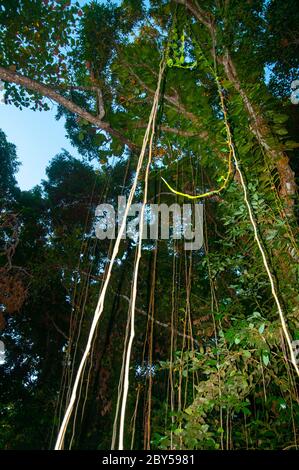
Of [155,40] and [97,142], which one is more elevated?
[155,40]

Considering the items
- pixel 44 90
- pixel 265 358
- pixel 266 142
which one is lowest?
pixel 265 358

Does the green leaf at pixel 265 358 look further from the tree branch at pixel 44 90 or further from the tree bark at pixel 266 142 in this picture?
the tree branch at pixel 44 90

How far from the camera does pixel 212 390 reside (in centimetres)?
156

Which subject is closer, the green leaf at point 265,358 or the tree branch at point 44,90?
the green leaf at point 265,358

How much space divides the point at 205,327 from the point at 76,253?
2.98m

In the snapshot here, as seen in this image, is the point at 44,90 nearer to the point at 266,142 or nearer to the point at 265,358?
the point at 266,142

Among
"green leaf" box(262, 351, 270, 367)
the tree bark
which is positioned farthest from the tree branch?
"green leaf" box(262, 351, 270, 367)

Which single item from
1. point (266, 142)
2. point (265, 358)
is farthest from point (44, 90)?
point (265, 358)

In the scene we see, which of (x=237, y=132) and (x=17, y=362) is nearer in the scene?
(x=237, y=132)

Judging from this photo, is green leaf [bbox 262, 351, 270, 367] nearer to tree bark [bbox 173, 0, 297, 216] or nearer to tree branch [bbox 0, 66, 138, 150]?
tree bark [bbox 173, 0, 297, 216]

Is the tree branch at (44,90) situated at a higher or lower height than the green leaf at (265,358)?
higher

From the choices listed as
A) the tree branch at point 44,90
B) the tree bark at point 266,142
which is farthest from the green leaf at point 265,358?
the tree branch at point 44,90
